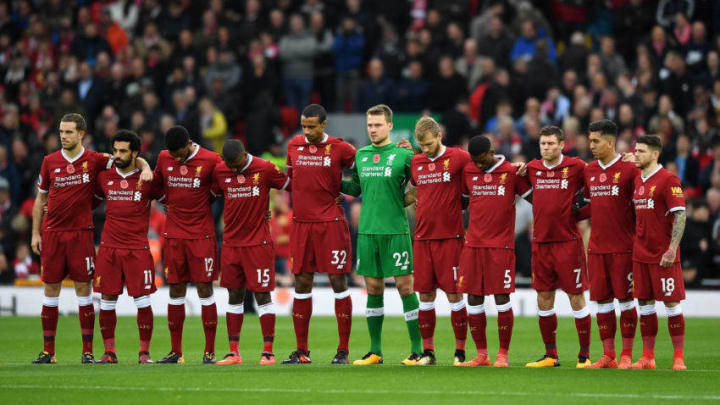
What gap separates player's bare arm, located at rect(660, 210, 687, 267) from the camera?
45.4ft

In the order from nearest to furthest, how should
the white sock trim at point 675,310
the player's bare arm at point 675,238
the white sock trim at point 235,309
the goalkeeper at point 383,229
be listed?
→ the player's bare arm at point 675,238, the white sock trim at point 675,310, the goalkeeper at point 383,229, the white sock trim at point 235,309

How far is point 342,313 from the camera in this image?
14719mm

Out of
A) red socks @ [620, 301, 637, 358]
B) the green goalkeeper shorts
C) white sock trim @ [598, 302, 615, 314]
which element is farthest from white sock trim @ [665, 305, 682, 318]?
the green goalkeeper shorts

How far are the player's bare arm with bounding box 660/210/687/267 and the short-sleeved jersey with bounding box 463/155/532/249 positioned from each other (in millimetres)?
1690

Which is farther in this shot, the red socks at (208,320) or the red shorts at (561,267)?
the red socks at (208,320)

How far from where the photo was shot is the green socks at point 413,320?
47.9 ft

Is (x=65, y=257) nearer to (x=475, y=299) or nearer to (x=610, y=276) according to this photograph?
(x=475, y=299)

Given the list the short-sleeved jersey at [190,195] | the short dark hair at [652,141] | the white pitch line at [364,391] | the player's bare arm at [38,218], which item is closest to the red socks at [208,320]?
the short-sleeved jersey at [190,195]

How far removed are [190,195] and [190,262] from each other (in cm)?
79

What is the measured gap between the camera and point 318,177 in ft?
48.6

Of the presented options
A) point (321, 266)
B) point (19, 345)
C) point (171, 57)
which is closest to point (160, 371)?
point (321, 266)

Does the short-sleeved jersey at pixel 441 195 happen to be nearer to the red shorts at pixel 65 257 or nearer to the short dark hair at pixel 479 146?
the short dark hair at pixel 479 146

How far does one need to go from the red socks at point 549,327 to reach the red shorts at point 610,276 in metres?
0.51

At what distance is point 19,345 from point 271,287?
4.96 meters
